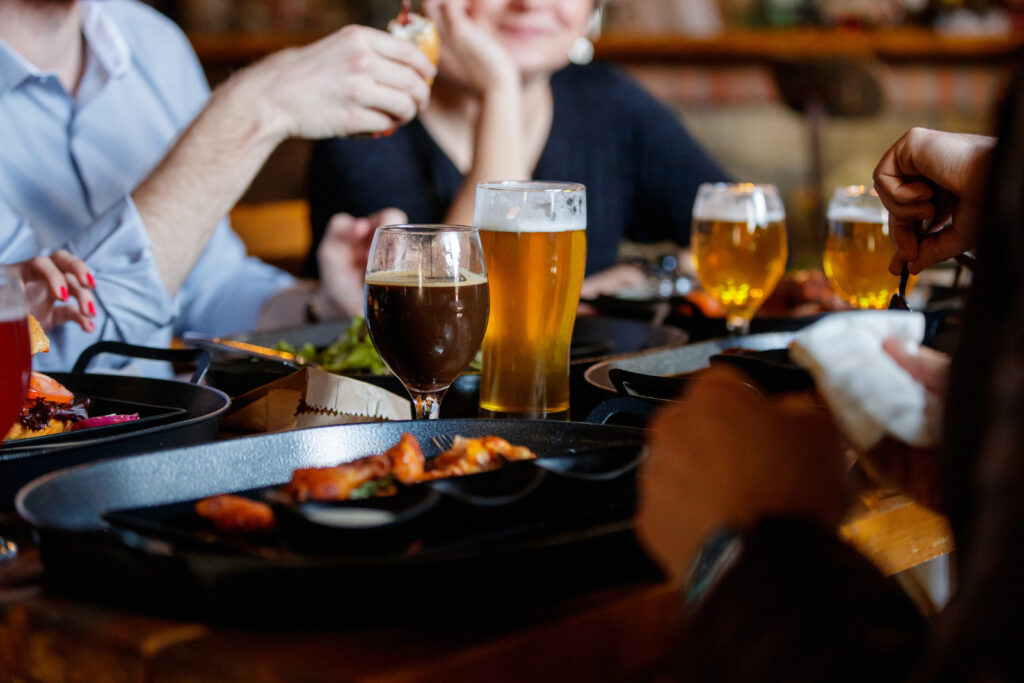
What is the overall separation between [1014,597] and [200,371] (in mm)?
742

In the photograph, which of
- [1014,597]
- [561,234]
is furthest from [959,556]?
[561,234]

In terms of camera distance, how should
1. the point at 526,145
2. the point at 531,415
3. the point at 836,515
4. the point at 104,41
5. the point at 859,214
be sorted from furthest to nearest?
the point at 526,145 → the point at 104,41 → the point at 859,214 → the point at 531,415 → the point at 836,515

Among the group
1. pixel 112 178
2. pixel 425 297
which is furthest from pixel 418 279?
pixel 112 178

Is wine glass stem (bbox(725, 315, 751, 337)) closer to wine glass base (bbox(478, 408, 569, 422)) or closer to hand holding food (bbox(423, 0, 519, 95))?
wine glass base (bbox(478, 408, 569, 422))

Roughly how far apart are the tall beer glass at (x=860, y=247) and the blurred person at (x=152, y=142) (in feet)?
2.03

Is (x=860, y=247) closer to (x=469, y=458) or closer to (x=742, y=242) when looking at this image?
(x=742, y=242)

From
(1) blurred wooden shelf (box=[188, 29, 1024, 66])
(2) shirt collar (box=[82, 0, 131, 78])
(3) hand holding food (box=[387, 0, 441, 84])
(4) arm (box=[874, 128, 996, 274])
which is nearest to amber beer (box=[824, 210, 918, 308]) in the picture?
(4) arm (box=[874, 128, 996, 274])

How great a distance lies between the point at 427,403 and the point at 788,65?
3611mm

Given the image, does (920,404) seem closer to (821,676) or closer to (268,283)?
(821,676)

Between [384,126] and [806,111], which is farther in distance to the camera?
[806,111]

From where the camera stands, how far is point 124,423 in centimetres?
72

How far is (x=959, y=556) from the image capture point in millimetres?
382

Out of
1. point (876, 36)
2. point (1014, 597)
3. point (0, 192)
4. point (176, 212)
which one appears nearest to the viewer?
point (1014, 597)

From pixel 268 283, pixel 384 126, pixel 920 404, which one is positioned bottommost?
pixel 268 283
